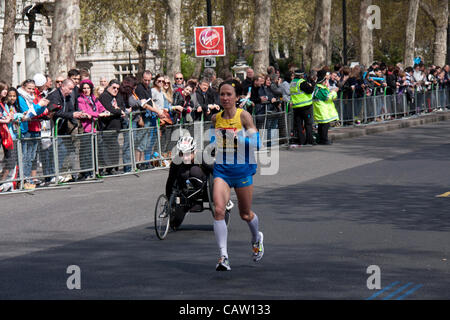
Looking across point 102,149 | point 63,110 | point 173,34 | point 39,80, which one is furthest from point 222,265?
point 173,34

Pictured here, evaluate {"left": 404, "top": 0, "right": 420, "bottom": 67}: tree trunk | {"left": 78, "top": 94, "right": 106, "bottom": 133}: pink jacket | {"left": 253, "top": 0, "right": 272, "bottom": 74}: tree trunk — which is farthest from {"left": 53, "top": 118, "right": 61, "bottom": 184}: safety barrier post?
{"left": 404, "top": 0, "right": 420, "bottom": 67}: tree trunk

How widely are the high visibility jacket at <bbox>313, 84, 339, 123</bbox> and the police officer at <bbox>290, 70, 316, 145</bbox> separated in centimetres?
40

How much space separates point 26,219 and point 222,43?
42.1 feet

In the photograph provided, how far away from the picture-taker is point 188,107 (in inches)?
731

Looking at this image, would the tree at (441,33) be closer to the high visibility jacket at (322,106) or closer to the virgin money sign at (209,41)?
the virgin money sign at (209,41)

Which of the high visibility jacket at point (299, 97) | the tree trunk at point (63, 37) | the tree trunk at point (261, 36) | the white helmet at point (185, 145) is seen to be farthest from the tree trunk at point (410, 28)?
the white helmet at point (185, 145)

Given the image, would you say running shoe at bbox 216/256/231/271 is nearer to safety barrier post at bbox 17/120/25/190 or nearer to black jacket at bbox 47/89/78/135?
safety barrier post at bbox 17/120/25/190

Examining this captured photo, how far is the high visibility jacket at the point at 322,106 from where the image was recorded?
22.4m

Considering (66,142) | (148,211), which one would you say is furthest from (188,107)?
(148,211)

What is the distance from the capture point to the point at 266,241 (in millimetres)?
9953

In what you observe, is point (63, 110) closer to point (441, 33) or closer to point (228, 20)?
point (228, 20)

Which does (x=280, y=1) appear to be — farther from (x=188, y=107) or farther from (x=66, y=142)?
(x=66, y=142)

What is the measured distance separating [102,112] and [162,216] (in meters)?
6.34

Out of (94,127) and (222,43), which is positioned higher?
(222,43)
